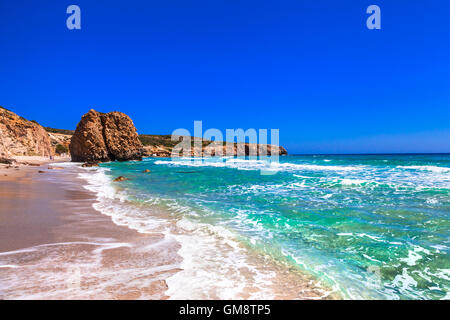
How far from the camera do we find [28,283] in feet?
9.78

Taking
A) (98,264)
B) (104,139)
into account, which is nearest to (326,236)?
(98,264)

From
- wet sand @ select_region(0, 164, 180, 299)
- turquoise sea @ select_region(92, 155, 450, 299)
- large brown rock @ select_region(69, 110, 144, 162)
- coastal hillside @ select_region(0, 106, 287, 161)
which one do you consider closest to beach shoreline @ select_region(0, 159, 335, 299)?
wet sand @ select_region(0, 164, 180, 299)

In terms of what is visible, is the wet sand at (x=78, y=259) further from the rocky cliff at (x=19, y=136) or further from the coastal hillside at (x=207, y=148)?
the coastal hillside at (x=207, y=148)

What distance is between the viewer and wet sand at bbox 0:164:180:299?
112 inches

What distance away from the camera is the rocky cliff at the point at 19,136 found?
41.9 meters

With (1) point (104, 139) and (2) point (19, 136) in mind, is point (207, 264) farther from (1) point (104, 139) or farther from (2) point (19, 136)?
(2) point (19, 136)

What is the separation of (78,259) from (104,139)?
5267 cm

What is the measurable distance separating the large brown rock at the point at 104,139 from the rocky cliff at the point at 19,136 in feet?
22.4

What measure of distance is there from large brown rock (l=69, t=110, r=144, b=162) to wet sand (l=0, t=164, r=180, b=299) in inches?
1830

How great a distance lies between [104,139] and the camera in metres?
50.4
